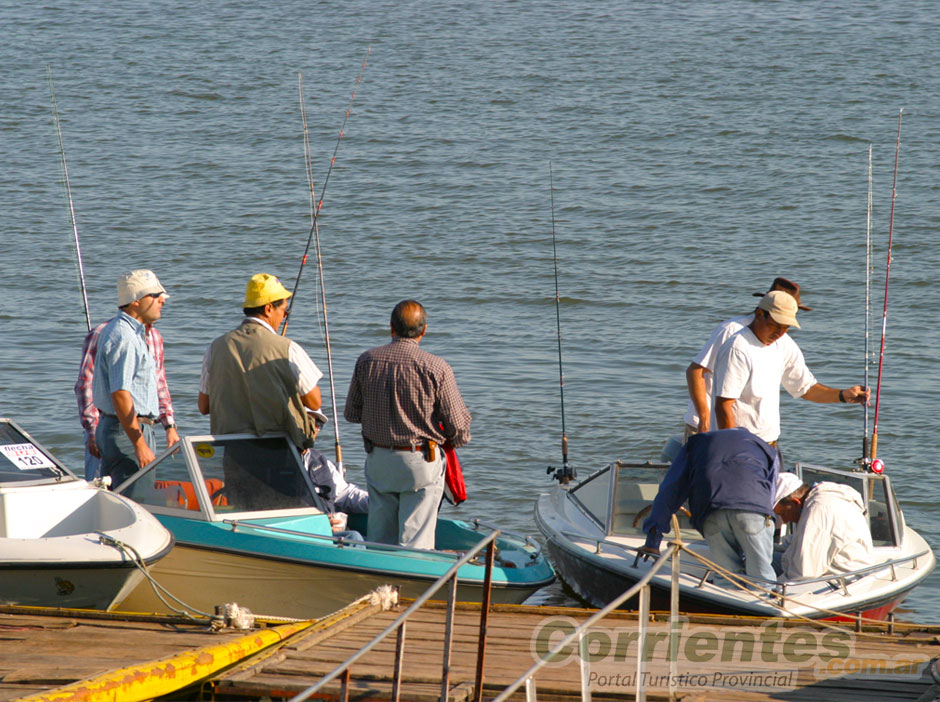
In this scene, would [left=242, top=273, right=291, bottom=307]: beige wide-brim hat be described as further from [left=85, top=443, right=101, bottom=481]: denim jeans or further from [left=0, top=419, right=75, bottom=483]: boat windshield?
[left=85, top=443, right=101, bottom=481]: denim jeans

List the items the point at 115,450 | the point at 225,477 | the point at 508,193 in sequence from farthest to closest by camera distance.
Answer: the point at 508,193 → the point at 115,450 → the point at 225,477

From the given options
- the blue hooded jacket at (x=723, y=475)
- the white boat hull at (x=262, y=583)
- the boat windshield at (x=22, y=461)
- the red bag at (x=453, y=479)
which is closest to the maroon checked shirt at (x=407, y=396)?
the red bag at (x=453, y=479)

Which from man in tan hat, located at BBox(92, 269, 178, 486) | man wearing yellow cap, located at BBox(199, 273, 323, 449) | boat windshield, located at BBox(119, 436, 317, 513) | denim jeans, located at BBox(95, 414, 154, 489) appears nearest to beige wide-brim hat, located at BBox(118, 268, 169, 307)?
man in tan hat, located at BBox(92, 269, 178, 486)

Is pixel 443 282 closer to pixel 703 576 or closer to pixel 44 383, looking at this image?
pixel 44 383

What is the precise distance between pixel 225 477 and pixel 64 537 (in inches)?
34.1

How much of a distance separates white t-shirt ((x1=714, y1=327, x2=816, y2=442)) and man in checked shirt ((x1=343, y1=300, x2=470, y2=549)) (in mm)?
1428

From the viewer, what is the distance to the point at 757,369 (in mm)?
6152

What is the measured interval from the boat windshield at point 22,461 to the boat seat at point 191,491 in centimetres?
48

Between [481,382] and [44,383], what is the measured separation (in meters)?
4.17

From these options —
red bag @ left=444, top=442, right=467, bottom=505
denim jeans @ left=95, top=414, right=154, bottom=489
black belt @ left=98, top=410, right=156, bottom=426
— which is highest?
black belt @ left=98, top=410, right=156, bottom=426

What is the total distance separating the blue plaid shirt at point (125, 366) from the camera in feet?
19.3

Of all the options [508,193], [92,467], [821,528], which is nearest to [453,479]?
[821,528]

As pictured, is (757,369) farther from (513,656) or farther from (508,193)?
(508,193)

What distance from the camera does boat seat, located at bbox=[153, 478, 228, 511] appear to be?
5.86 metres
